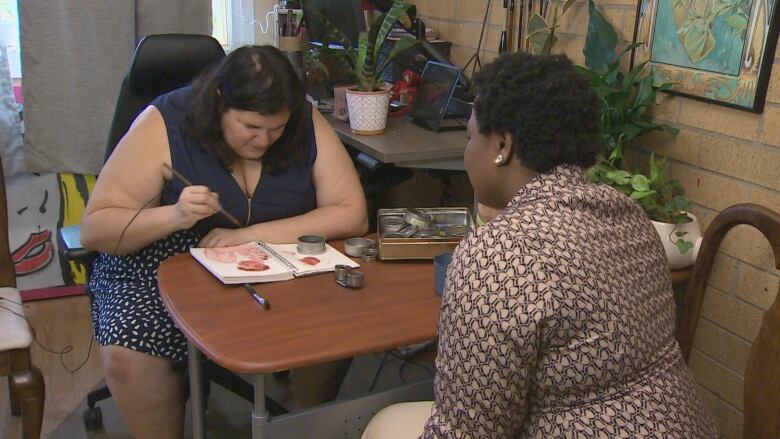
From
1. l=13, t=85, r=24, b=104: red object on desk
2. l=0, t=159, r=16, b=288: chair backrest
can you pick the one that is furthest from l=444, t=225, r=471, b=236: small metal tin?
l=13, t=85, r=24, b=104: red object on desk

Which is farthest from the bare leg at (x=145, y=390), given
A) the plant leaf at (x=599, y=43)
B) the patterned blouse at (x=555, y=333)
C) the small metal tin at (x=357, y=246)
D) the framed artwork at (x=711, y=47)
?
the framed artwork at (x=711, y=47)

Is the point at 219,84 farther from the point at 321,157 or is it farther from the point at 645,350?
the point at 645,350

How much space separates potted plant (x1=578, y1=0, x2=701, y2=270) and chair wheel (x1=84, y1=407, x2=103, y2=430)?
160 centimetres

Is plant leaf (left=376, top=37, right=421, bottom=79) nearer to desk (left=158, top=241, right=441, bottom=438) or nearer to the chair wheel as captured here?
desk (left=158, top=241, right=441, bottom=438)

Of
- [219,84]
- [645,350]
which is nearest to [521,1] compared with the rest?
[219,84]

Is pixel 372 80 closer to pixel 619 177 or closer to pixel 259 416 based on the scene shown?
pixel 619 177

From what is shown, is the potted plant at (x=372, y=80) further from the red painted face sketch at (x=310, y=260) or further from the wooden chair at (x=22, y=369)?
the wooden chair at (x=22, y=369)

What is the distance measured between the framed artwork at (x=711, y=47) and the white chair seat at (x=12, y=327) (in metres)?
1.72

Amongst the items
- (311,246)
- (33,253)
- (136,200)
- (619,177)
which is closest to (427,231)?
(311,246)

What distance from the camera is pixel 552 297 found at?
98 centimetres

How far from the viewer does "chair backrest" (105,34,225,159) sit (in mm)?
2020

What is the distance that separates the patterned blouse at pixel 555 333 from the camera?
0.99 m

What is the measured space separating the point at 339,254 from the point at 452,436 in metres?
0.69

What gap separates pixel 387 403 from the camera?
1.54 meters
